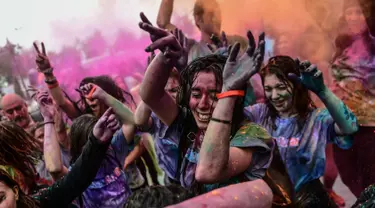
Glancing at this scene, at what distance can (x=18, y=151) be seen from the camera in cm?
198

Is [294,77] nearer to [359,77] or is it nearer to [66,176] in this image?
[359,77]

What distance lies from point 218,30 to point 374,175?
1.43 meters

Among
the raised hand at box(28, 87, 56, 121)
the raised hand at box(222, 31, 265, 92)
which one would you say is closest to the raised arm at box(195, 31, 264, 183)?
the raised hand at box(222, 31, 265, 92)

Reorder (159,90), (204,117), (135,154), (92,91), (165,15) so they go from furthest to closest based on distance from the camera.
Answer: (165,15)
(135,154)
(92,91)
(159,90)
(204,117)

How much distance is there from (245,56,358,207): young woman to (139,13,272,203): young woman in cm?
32

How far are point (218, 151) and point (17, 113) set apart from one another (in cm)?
289

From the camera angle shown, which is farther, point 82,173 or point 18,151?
point 18,151

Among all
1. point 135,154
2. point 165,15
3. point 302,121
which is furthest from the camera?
point 165,15

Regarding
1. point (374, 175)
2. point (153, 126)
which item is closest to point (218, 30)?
point (153, 126)

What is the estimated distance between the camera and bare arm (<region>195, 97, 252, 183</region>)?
170 cm

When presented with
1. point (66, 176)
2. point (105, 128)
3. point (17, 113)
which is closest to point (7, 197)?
point (66, 176)

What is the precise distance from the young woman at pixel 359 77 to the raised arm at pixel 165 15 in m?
1.31

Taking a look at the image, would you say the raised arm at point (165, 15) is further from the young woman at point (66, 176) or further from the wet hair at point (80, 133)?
the young woman at point (66, 176)

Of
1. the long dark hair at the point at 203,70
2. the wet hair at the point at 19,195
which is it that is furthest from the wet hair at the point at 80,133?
the wet hair at the point at 19,195
